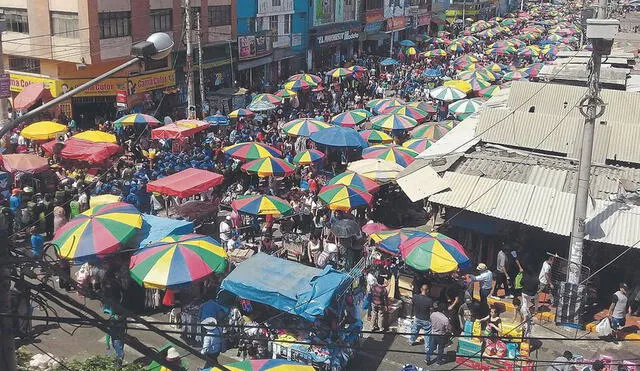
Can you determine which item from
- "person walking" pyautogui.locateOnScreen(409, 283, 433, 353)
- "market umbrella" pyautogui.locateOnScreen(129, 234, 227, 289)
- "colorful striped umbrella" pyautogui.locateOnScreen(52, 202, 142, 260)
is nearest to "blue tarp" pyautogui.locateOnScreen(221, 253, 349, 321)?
"market umbrella" pyautogui.locateOnScreen(129, 234, 227, 289)

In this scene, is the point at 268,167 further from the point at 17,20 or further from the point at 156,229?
the point at 17,20

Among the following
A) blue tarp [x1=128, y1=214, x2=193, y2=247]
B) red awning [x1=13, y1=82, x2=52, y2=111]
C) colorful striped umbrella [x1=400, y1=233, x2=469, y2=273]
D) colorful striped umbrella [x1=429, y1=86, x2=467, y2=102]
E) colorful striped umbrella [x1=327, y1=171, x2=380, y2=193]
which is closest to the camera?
colorful striped umbrella [x1=400, y1=233, x2=469, y2=273]

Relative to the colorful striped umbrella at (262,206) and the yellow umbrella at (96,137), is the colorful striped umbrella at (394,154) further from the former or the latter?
the yellow umbrella at (96,137)

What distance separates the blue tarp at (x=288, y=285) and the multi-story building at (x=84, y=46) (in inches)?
639

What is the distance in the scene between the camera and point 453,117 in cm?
3061

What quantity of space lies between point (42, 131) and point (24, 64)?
9328mm

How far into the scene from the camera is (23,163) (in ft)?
54.4

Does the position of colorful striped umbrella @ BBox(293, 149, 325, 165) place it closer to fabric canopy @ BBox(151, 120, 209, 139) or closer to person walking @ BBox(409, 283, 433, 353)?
fabric canopy @ BBox(151, 120, 209, 139)

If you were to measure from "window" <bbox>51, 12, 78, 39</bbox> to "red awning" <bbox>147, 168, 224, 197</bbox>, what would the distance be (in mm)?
13362

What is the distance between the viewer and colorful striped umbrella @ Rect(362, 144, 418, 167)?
723 inches

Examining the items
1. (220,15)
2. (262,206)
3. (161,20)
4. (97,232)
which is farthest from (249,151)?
(220,15)

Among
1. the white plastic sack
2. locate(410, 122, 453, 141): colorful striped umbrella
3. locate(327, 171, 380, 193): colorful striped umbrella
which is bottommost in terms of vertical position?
the white plastic sack

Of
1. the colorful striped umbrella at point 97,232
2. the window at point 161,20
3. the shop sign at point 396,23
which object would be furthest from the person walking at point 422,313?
the shop sign at point 396,23

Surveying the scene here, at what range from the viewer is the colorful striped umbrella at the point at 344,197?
15477 mm
